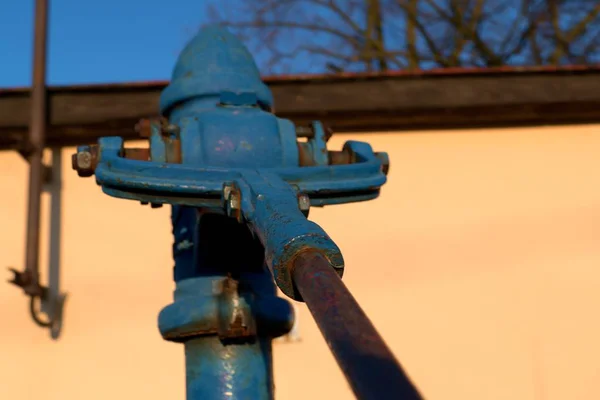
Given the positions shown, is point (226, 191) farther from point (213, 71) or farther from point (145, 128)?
point (213, 71)

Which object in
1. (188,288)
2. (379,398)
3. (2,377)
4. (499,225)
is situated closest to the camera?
(379,398)

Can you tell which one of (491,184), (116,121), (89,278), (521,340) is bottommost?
(521,340)

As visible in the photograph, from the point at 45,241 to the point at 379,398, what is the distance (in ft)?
10.3

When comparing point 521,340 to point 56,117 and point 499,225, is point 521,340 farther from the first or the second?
point 56,117

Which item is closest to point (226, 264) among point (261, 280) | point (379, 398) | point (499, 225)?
point (261, 280)

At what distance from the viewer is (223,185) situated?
1242mm

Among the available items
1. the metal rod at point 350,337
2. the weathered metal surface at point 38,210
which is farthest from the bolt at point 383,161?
the weathered metal surface at point 38,210

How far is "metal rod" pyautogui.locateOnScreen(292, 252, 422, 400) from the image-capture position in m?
0.62

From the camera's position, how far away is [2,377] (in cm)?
332

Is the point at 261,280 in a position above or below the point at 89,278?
below

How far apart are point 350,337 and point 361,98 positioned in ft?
9.23

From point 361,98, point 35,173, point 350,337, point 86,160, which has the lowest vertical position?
point 350,337

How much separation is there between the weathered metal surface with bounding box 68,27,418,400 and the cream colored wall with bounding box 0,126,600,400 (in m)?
1.94

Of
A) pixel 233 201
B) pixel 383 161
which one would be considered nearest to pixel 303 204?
pixel 233 201
